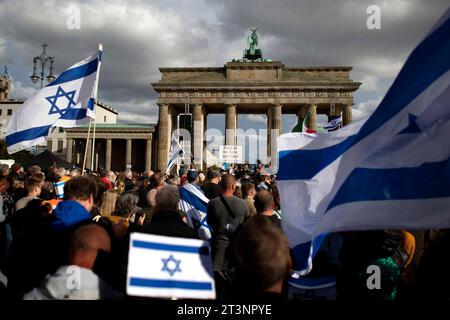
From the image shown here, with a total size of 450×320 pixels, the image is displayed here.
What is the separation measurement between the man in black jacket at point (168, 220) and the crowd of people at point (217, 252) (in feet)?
0.03

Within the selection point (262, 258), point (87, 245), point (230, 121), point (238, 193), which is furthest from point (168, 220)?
point (230, 121)

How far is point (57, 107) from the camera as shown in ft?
26.5

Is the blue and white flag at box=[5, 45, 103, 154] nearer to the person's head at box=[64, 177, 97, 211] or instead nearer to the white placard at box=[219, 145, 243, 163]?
the person's head at box=[64, 177, 97, 211]

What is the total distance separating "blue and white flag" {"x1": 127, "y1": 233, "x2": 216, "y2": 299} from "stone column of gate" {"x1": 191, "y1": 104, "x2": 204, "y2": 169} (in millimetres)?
46469

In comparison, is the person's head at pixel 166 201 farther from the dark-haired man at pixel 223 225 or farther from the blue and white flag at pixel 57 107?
the blue and white flag at pixel 57 107

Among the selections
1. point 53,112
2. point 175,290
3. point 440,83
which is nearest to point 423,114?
point 440,83

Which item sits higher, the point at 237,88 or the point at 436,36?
the point at 237,88

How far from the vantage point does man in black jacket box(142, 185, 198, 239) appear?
12.3 feet

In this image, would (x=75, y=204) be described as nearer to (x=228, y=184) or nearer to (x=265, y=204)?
(x=265, y=204)

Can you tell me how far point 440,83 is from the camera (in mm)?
2730

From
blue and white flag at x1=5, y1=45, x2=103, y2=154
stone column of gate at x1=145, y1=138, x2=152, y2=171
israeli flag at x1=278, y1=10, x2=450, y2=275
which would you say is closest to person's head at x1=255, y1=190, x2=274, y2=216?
israeli flag at x1=278, y1=10, x2=450, y2=275

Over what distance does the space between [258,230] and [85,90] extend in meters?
7.42
